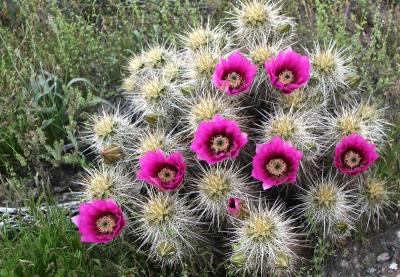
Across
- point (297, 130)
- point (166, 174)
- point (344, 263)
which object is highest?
point (297, 130)

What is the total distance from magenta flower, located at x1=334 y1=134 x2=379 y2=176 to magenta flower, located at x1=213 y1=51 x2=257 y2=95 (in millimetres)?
494

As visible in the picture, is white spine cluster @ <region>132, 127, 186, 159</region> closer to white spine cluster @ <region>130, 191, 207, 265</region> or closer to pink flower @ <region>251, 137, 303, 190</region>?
white spine cluster @ <region>130, 191, 207, 265</region>

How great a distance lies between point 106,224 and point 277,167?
0.78 m

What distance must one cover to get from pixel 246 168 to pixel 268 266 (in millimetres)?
505

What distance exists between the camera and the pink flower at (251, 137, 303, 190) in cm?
280

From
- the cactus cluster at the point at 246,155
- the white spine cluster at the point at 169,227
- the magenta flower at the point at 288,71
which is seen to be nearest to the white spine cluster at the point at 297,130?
the cactus cluster at the point at 246,155

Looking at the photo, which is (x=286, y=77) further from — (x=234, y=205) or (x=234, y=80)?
(x=234, y=205)

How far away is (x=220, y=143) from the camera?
2.84 metres

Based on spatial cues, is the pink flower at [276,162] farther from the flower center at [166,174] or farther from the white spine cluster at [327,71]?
the white spine cluster at [327,71]

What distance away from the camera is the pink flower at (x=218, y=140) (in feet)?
9.28

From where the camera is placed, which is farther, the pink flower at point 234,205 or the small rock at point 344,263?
the small rock at point 344,263

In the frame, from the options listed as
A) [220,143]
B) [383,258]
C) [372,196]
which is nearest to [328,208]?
[372,196]

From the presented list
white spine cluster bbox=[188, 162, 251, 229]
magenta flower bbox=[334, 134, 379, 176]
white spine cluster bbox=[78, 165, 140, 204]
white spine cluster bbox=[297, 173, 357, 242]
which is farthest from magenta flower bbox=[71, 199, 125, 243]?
magenta flower bbox=[334, 134, 379, 176]

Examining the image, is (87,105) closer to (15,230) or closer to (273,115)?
(15,230)
